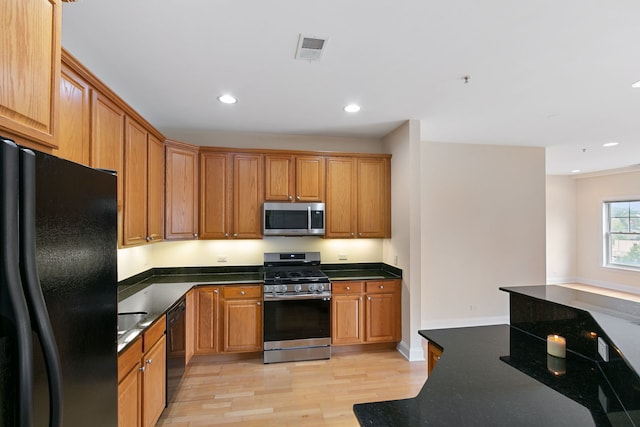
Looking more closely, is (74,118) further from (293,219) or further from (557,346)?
(557,346)

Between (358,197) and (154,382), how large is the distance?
280 cm

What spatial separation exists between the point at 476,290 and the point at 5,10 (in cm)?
516

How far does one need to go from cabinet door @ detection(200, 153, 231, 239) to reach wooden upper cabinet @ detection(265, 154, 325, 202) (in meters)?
0.48

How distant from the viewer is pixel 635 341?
1210 millimetres

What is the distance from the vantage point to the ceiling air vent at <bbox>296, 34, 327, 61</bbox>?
195cm

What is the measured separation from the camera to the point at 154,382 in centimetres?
215

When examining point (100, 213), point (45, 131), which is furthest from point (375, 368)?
point (45, 131)

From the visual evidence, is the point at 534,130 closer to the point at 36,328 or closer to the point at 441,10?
the point at 441,10

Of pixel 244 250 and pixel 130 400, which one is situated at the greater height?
pixel 244 250

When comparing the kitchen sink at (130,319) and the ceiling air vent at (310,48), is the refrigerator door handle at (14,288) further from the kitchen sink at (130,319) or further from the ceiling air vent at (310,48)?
the ceiling air vent at (310,48)

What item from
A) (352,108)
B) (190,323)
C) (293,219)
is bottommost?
(190,323)

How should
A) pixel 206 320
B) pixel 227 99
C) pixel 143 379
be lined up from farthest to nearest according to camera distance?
pixel 206 320, pixel 227 99, pixel 143 379

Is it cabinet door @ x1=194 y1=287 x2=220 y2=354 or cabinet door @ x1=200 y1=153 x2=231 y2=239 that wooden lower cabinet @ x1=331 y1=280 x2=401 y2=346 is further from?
cabinet door @ x1=200 y1=153 x2=231 y2=239

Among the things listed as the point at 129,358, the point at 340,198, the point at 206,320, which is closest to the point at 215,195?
the point at 206,320
